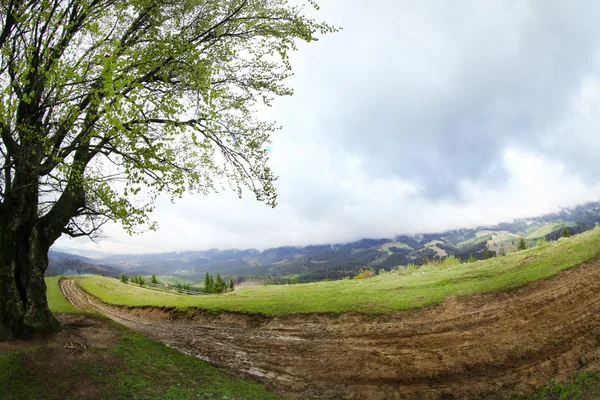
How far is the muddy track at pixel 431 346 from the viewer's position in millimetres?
10992

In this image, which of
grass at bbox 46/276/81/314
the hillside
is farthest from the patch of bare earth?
grass at bbox 46/276/81/314

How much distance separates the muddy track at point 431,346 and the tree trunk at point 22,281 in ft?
23.8

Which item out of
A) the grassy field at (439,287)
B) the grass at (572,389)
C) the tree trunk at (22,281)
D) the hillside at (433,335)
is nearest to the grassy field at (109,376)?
the tree trunk at (22,281)

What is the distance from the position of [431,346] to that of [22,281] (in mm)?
16996

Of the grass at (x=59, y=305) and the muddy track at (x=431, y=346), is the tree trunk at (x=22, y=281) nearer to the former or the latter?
the muddy track at (x=431, y=346)

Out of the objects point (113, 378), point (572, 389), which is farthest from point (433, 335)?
point (113, 378)

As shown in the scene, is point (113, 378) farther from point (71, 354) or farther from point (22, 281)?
point (22, 281)

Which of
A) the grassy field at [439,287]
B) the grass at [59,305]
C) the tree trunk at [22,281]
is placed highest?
the tree trunk at [22,281]

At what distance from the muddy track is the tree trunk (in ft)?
23.8

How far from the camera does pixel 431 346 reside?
→ 43.4 ft

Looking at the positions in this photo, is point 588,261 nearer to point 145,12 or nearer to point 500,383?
point 500,383

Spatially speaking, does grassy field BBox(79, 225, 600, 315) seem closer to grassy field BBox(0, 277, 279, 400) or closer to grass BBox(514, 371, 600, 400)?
grass BBox(514, 371, 600, 400)

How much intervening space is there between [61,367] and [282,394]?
24.5 ft

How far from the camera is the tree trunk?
11.6m
